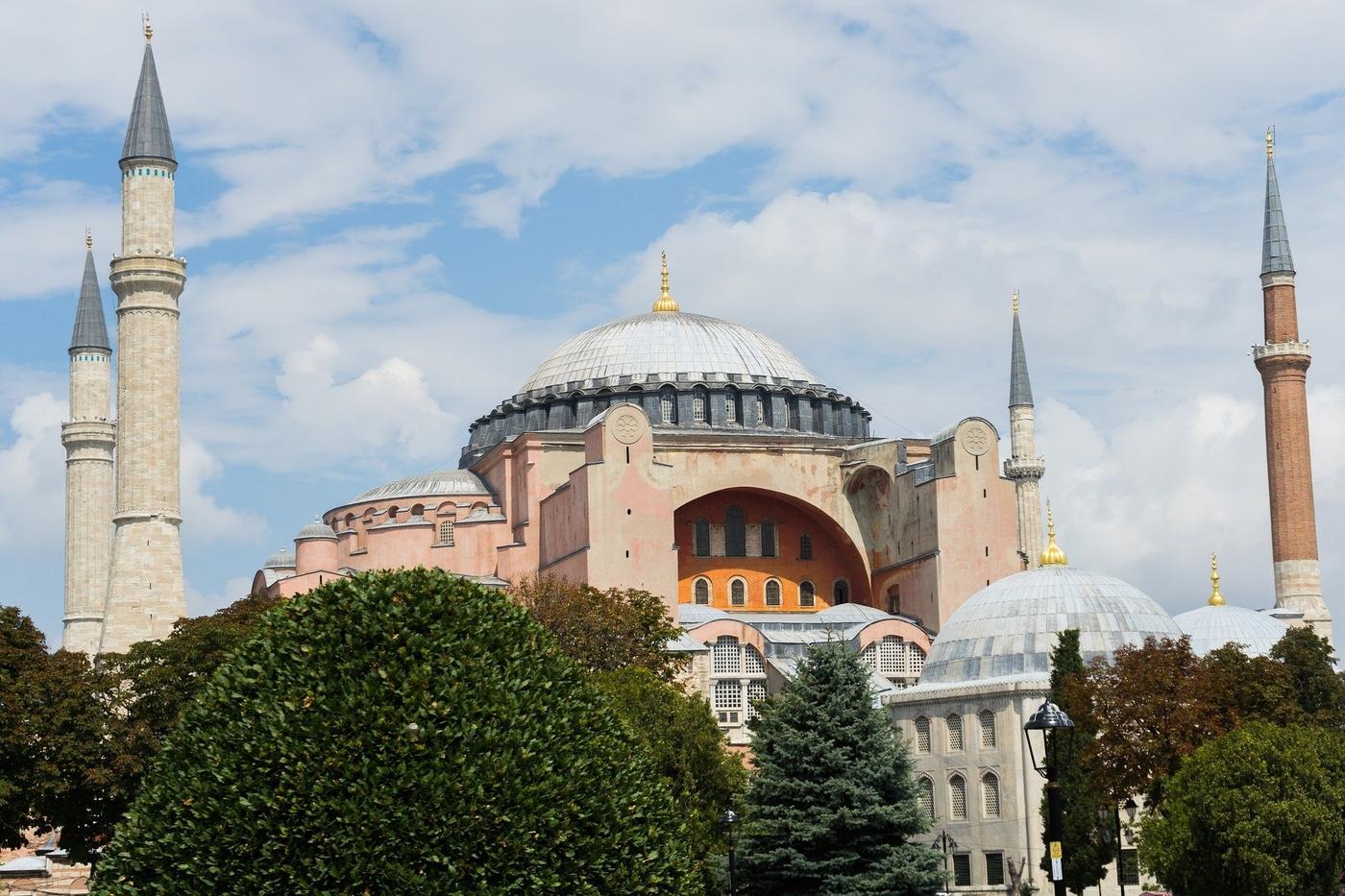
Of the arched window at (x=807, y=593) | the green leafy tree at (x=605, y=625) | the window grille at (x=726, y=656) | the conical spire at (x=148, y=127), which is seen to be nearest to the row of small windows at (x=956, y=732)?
the green leafy tree at (x=605, y=625)

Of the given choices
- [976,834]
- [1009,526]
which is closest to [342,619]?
[976,834]

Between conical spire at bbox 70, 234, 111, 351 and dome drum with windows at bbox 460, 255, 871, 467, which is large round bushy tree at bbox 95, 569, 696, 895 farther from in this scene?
conical spire at bbox 70, 234, 111, 351

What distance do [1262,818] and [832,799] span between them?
580 cm

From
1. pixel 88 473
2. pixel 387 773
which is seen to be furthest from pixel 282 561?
pixel 387 773

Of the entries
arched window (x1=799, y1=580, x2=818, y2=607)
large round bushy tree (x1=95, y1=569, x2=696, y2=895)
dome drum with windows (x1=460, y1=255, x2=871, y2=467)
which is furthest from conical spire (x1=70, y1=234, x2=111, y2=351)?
large round bushy tree (x1=95, y1=569, x2=696, y2=895)

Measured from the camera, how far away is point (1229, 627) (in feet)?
158

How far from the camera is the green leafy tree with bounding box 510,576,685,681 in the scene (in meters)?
38.4

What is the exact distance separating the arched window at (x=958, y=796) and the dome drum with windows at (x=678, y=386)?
1534 cm

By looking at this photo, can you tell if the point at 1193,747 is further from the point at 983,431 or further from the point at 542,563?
the point at 542,563

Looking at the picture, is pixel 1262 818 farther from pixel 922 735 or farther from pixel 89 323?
pixel 89 323

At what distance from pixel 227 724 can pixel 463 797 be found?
5.74ft

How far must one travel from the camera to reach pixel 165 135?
48.0m

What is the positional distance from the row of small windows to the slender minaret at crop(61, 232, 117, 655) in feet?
90.3

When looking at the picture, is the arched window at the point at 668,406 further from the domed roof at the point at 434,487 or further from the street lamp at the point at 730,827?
the street lamp at the point at 730,827
